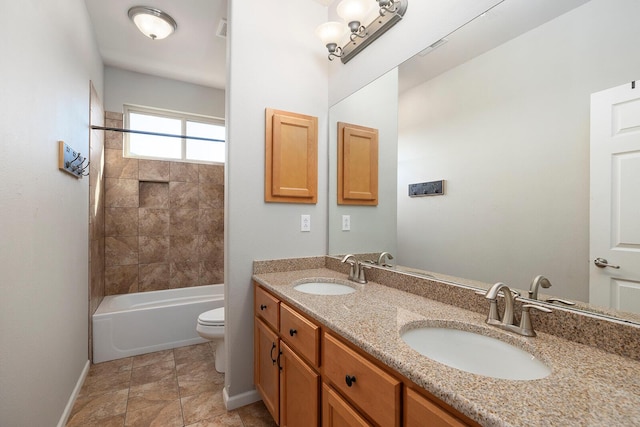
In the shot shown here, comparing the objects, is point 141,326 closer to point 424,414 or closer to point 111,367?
point 111,367

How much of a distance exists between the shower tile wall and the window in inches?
6.6

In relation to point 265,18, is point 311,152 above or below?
below

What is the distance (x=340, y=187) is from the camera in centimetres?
202

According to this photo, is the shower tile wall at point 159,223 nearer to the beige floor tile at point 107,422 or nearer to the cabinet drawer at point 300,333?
the beige floor tile at point 107,422

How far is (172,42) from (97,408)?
9.46 ft

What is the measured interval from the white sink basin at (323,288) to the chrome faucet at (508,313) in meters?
0.77

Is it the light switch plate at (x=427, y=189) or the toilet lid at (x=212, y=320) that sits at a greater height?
the light switch plate at (x=427, y=189)

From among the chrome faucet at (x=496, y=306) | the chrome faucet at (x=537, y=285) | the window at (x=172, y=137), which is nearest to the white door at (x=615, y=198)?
the chrome faucet at (x=537, y=285)

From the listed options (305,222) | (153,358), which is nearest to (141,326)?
(153,358)

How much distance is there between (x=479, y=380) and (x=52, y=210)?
6.43 ft

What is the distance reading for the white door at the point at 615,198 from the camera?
0.76 m

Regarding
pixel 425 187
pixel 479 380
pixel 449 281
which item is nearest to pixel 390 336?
pixel 479 380

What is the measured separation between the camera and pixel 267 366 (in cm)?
158

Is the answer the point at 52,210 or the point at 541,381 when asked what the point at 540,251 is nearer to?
the point at 541,381
